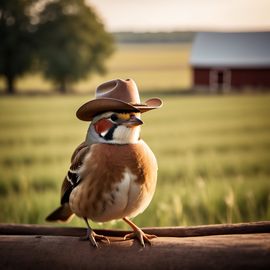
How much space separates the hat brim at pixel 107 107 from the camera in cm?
104

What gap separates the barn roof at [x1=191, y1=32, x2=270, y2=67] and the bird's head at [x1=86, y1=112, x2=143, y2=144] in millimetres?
2446

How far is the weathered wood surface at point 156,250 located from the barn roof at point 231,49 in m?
2.50

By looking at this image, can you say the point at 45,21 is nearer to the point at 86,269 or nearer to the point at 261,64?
the point at 261,64

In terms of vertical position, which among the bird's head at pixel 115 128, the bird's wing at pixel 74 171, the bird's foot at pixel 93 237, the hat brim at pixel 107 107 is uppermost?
the hat brim at pixel 107 107

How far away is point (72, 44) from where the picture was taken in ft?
18.5

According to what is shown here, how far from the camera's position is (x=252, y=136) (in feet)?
14.9

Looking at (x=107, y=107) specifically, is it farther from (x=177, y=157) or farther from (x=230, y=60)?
(x=230, y=60)

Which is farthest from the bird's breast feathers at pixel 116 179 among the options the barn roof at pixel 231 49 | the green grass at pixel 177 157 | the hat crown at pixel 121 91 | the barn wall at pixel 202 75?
the barn wall at pixel 202 75

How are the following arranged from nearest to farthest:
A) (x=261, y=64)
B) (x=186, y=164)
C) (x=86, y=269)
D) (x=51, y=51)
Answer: (x=86, y=269) < (x=186, y=164) < (x=261, y=64) < (x=51, y=51)

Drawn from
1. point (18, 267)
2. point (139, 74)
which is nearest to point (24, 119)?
point (139, 74)

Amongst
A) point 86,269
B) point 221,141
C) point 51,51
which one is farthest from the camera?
point 51,51

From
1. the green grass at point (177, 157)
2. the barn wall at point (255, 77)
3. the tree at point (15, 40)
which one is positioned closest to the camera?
the green grass at point (177, 157)

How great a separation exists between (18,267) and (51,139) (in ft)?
12.3

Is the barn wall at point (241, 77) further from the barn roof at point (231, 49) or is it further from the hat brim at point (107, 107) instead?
the hat brim at point (107, 107)
